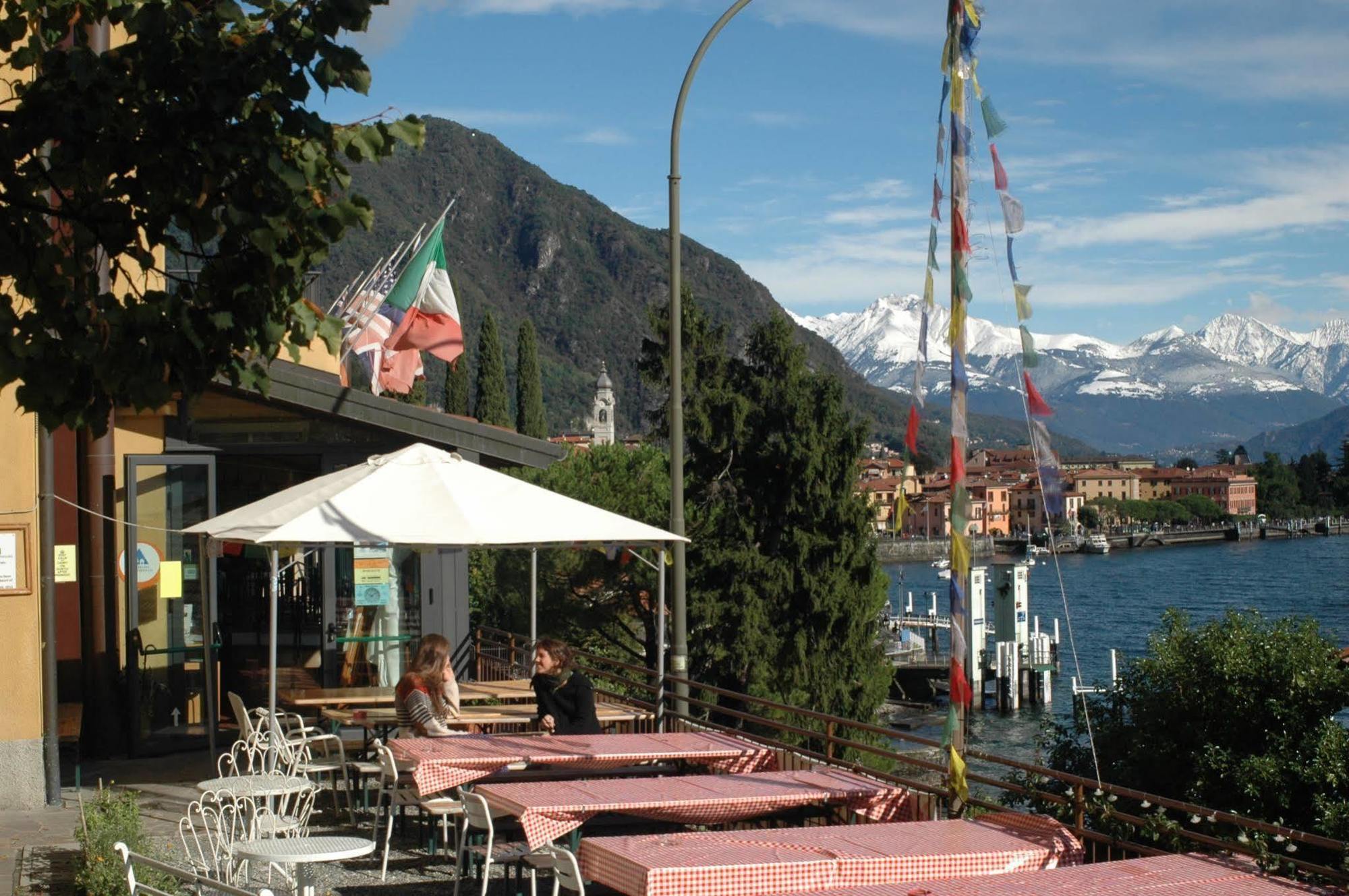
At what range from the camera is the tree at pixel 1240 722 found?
1182 centimetres

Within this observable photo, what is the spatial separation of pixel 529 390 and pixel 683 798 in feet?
232

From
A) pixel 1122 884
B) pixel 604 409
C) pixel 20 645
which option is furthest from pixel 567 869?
pixel 604 409

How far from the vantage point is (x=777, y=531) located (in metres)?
41.5

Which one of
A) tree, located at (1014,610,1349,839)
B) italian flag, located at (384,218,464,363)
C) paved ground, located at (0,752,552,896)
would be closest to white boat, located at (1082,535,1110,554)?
tree, located at (1014,610,1349,839)

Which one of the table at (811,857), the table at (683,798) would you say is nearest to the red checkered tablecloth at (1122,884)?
the table at (811,857)

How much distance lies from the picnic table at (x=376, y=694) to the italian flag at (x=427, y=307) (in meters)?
3.45

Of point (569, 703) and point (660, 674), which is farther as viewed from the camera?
point (660, 674)

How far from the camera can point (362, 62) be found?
5.50 meters

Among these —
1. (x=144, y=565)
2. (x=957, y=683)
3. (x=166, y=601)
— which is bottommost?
(x=957, y=683)

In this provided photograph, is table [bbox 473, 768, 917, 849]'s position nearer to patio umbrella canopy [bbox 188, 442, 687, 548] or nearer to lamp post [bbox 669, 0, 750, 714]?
patio umbrella canopy [bbox 188, 442, 687, 548]

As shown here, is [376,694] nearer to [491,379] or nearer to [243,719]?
[243,719]

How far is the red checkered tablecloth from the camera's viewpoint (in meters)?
Answer: 5.68

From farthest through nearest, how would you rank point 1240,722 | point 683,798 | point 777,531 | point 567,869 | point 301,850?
point 777,531 → point 1240,722 → point 683,798 → point 301,850 → point 567,869

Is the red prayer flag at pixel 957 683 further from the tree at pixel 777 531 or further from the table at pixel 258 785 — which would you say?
the tree at pixel 777 531
